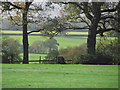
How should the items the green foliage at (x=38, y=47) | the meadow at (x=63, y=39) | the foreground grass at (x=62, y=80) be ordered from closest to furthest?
1. the foreground grass at (x=62, y=80)
2. the green foliage at (x=38, y=47)
3. the meadow at (x=63, y=39)

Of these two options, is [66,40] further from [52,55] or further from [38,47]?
[38,47]

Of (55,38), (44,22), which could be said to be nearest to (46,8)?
(44,22)

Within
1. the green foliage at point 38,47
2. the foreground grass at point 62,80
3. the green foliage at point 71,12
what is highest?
the green foliage at point 71,12

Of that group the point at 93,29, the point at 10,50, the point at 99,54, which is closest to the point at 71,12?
the point at 93,29

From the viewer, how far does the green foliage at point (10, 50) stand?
28.0 ft

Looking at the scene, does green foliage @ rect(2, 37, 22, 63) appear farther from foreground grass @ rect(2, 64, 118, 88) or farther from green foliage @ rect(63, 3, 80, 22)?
foreground grass @ rect(2, 64, 118, 88)

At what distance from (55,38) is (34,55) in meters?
0.97

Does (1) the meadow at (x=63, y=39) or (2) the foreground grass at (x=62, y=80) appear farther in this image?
(1) the meadow at (x=63, y=39)

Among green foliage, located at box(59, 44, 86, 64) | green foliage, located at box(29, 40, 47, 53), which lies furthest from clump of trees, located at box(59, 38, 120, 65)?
green foliage, located at box(29, 40, 47, 53)

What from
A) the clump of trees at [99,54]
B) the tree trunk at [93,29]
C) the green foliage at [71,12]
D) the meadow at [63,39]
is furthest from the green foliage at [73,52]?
the green foliage at [71,12]

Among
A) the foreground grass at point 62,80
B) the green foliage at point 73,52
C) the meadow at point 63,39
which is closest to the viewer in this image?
the foreground grass at point 62,80

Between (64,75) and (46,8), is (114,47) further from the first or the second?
(64,75)

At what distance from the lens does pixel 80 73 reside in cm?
524

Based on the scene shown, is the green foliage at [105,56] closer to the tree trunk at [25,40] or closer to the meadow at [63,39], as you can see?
the meadow at [63,39]
